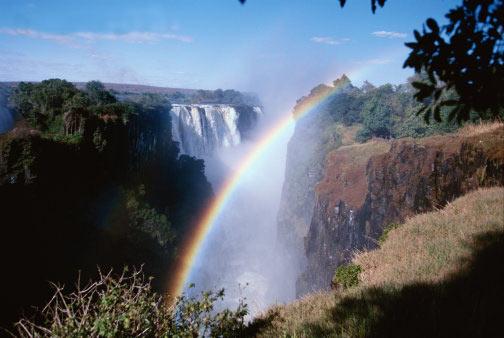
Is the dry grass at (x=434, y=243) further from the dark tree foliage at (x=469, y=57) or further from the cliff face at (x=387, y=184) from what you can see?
the dark tree foliage at (x=469, y=57)

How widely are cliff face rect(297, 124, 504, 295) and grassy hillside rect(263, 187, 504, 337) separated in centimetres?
362

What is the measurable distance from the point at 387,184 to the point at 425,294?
15.2 metres

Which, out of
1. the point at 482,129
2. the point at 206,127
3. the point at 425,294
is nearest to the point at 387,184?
the point at 482,129

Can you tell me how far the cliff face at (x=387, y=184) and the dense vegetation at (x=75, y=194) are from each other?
1427 cm

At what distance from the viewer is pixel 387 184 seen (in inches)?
773

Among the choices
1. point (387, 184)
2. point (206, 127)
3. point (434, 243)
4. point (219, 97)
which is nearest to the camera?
point (434, 243)

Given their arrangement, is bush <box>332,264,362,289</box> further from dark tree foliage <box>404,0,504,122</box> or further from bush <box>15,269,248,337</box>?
dark tree foliage <box>404,0,504,122</box>

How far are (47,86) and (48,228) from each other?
62.3 ft

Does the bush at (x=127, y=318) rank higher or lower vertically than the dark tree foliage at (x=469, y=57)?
lower

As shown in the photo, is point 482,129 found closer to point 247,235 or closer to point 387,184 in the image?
point 387,184

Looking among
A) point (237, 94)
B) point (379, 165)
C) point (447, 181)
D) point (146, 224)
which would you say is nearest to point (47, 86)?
point (146, 224)

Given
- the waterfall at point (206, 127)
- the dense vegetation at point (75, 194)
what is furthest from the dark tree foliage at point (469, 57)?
the waterfall at point (206, 127)

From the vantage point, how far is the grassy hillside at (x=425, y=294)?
4387mm

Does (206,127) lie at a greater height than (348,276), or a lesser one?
greater
